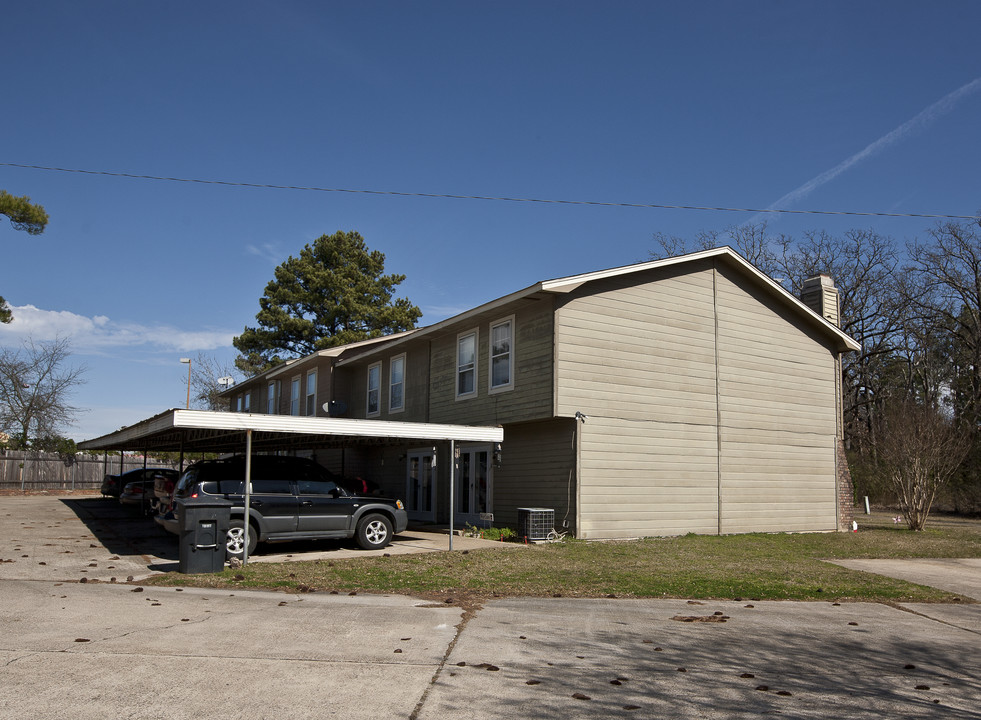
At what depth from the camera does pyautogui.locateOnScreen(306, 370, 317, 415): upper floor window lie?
94.1ft

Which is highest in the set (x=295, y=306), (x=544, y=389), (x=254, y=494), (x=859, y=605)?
(x=295, y=306)

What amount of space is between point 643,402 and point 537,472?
2794 mm

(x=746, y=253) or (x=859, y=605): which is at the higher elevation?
(x=746, y=253)

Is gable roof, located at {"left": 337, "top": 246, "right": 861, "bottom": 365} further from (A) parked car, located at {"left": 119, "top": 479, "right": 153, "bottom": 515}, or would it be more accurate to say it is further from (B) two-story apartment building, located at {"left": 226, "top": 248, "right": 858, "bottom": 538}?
(A) parked car, located at {"left": 119, "top": 479, "right": 153, "bottom": 515}

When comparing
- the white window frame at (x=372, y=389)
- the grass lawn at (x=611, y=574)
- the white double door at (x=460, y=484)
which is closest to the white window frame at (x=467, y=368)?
the white double door at (x=460, y=484)

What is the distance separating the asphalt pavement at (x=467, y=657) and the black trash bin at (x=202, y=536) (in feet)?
4.26

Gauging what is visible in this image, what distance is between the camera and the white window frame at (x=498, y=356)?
58.6 ft

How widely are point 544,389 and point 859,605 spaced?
7.66 m

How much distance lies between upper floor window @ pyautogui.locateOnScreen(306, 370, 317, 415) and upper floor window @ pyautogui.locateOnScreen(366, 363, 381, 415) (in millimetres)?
3652

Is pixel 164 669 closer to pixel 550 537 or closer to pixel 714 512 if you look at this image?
→ pixel 550 537

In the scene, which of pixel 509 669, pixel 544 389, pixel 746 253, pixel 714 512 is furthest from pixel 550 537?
pixel 746 253

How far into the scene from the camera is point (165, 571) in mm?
11914

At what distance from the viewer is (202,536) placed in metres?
11.7

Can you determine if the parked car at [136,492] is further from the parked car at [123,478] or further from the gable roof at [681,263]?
the gable roof at [681,263]
